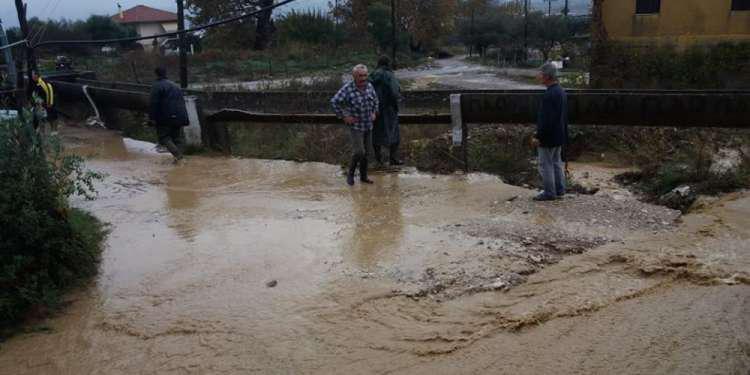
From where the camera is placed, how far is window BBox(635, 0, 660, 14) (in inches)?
789

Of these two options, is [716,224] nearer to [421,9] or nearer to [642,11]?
[642,11]

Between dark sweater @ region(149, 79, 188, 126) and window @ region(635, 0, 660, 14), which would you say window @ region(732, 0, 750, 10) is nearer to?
window @ region(635, 0, 660, 14)

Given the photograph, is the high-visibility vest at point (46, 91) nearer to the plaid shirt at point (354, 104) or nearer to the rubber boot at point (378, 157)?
the rubber boot at point (378, 157)

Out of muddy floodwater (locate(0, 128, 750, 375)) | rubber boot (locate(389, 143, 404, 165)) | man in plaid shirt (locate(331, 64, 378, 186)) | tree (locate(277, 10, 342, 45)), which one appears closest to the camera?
muddy floodwater (locate(0, 128, 750, 375))

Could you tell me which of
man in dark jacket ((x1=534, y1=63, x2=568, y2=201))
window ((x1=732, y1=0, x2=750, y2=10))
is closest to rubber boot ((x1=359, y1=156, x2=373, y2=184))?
man in dark jacket ((x1=534, y1=63, x2=568, y2=201))

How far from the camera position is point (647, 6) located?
20109mm

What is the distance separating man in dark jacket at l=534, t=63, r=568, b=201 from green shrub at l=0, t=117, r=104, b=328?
4.78 metres

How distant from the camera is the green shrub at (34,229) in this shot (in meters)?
5.20

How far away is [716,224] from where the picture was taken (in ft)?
20.5

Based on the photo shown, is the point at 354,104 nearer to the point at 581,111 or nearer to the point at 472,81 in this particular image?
the point at 581,111

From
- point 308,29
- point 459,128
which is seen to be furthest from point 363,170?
point 308,29

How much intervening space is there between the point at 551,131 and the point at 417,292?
9.77 ft

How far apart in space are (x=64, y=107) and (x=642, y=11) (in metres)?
16.9

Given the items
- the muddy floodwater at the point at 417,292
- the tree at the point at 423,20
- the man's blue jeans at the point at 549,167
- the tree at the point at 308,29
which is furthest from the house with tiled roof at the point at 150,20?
the man's blue jeans at the point at 549,167
